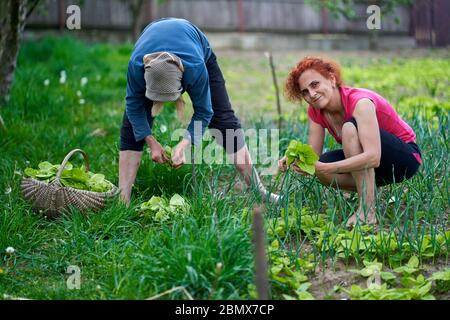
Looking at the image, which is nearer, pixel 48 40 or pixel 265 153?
Result: pixel 265 153

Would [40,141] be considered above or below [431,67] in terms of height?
below

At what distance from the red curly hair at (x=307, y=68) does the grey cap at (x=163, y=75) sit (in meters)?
0.62

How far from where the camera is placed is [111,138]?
560 cm

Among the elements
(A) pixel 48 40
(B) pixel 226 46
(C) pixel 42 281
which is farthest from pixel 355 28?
(C) pixel 42 281

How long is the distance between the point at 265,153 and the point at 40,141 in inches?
68.2

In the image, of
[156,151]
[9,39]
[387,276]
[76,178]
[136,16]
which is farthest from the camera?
[136,16]

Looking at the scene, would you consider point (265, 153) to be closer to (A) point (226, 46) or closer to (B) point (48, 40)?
(B) point (48, 40)

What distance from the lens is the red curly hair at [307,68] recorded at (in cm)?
359

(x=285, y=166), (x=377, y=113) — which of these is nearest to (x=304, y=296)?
(x=285, y=166)

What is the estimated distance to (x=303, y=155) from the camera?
136 inches

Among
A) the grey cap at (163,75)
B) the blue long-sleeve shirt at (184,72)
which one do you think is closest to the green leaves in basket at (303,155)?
the blue long-sleeve shirt at (184,72)

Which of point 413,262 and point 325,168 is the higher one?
point 325,168

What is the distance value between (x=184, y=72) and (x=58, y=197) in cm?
97

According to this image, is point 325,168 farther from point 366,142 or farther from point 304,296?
point 304,296
